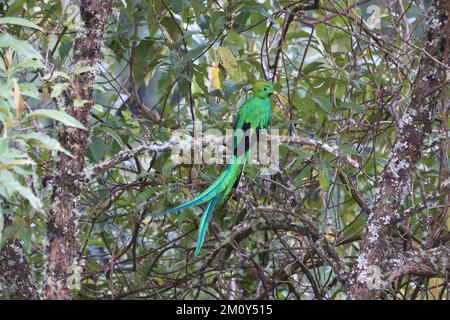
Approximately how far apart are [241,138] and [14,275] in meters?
0.79

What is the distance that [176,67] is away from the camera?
2436 mm

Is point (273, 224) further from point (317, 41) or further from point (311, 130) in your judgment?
point (317, 41)

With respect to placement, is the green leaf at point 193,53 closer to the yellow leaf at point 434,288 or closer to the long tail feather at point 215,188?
the long tail feather at point 215,188

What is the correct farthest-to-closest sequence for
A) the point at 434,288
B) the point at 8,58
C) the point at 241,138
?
the point at 434,288 < the point at 241,138 < the point at 8,58

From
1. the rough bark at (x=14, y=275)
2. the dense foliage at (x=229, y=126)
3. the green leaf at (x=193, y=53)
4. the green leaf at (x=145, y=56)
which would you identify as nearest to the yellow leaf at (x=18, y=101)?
the dense foliage at (x=229, y=126)

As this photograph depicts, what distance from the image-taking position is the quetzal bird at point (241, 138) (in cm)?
A: 217

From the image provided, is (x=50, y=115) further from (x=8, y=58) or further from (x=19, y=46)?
(x=8, y=58)

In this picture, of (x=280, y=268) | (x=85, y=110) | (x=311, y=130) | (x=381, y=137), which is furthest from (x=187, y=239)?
(x=85, y=110)

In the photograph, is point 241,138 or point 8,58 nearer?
point 8,58

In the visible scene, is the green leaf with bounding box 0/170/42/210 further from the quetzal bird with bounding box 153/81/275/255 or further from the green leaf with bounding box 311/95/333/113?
the green leaf with bounding box 311/95/333/113

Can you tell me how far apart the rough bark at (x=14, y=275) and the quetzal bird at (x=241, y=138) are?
486 millimetres

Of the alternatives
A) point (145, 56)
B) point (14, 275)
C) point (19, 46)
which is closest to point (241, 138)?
point (145, 56)

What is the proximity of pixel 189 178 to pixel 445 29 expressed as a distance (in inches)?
37.8

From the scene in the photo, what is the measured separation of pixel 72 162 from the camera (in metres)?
1.92
